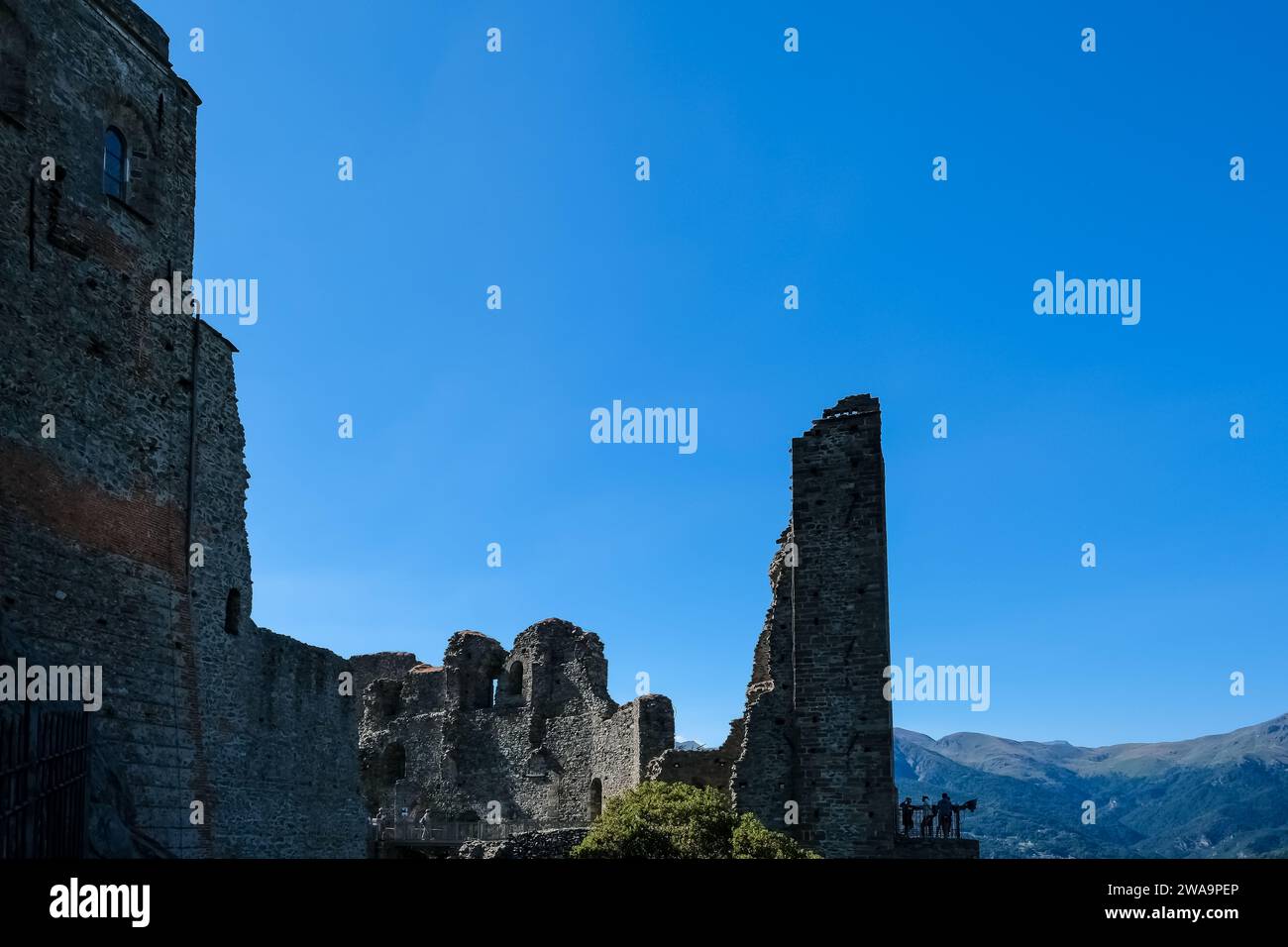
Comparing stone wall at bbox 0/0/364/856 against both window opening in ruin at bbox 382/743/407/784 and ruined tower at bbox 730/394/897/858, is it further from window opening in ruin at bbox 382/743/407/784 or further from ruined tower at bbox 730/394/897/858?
window opening in ruin at bbox 382/743/407/784

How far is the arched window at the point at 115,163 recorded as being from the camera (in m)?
23.3

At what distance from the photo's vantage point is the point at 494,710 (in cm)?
4600

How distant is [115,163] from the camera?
77.9 feet

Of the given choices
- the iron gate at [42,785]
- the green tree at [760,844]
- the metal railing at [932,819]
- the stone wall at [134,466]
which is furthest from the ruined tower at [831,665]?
the iron gate at [42,785]

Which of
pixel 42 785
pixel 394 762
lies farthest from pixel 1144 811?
pixel 42 785

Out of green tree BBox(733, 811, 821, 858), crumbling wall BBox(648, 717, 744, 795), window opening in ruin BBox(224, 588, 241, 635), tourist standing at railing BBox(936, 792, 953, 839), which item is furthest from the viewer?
crumbling wall BBox(648, 717, 744, 795)

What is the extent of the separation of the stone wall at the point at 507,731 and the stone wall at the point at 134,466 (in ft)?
51.3

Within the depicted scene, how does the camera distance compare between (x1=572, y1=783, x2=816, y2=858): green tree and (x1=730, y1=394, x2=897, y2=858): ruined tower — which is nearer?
(x1=572, y1=783, x2=816, y2=858): green tree

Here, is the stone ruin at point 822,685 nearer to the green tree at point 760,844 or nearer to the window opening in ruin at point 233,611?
the green tree at point 760,844

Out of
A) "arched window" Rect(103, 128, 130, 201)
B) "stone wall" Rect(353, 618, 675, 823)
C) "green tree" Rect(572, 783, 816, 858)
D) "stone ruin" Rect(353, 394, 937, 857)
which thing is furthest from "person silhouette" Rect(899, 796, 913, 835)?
"arched window" Rect(103, 128, 130, 201)

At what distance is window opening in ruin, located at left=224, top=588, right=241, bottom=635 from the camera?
81.9 ft

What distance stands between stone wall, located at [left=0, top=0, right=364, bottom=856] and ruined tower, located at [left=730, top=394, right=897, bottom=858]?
10.5 m
